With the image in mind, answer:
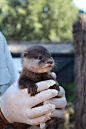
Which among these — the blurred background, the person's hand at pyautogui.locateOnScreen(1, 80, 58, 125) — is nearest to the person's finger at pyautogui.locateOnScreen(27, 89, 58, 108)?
the person's hand at pyautogui.locateOnScreen(1, 80, 58, 125)

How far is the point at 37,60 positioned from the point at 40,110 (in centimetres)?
58

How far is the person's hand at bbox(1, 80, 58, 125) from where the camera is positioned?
5.67 feet

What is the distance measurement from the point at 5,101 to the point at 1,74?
501 millimetres

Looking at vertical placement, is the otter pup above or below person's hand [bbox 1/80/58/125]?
above

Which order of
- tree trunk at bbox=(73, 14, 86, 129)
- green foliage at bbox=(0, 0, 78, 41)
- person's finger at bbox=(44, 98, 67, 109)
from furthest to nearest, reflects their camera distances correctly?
green foliage at bbox=(0, 0, 78, 41), tree trunk at bbox=(73, 14, 86, 129), person's finger at bbox=(44, 98, 67, 109)

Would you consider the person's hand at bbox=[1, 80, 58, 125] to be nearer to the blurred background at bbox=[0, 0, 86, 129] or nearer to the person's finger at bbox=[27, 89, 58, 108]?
the person's finger at bbox=[27, 89, 58, 108]

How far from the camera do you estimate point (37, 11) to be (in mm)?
21672

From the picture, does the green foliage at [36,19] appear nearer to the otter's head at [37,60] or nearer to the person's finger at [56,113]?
the otter's head at [37,60]

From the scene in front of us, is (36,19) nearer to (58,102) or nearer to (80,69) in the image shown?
(80,69)

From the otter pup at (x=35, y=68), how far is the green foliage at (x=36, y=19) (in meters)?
19.3

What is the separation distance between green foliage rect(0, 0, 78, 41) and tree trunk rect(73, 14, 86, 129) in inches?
693

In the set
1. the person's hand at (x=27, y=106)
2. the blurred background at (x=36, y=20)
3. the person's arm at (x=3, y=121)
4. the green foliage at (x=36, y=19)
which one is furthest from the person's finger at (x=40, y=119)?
the green foliage at (x=36, y=19)

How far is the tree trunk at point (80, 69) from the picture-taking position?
3.57m

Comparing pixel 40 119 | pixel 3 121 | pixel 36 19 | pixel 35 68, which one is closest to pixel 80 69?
pixel 35 68
